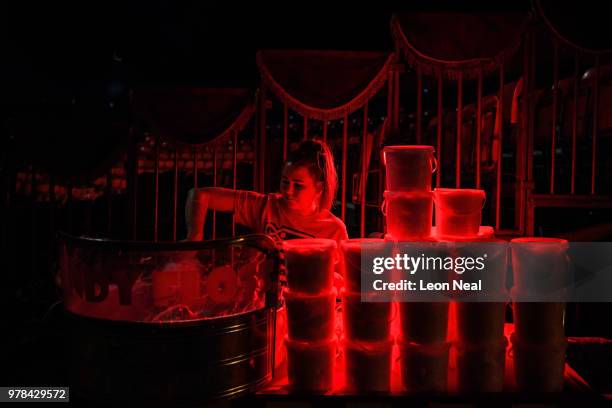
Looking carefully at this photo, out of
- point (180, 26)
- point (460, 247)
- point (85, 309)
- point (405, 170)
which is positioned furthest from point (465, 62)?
point (180, 26)

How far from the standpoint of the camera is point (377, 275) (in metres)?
1.39

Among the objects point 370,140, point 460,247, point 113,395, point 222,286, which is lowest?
point 113,395

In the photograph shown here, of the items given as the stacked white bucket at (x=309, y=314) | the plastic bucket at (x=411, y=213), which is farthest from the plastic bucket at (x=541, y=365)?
the stacked white bucket at (x=309, y=314)

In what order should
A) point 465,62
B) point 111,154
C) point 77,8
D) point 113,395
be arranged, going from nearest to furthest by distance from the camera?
1. point 113,395
2. point 465,62
3. point 111,154
4. point 77,8

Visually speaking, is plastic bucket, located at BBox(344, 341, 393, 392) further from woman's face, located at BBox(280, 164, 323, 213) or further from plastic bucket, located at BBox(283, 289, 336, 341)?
woman's face, located at BBox(280, 164, 323, 213)

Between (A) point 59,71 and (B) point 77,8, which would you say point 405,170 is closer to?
(B) point 77,8

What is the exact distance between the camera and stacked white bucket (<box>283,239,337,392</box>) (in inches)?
54.0

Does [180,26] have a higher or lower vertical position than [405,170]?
higher

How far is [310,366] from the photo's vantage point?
1.37 meters

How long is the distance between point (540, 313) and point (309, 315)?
2.36ft

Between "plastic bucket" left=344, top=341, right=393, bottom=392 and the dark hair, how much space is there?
91cm

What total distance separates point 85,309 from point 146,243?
12.1 inches

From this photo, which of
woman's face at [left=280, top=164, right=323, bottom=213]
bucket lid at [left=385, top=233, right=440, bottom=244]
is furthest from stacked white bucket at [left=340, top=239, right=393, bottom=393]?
woman's face at [left=280, top=164, right=323, bottom=213]

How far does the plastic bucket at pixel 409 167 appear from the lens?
5.34 ft
